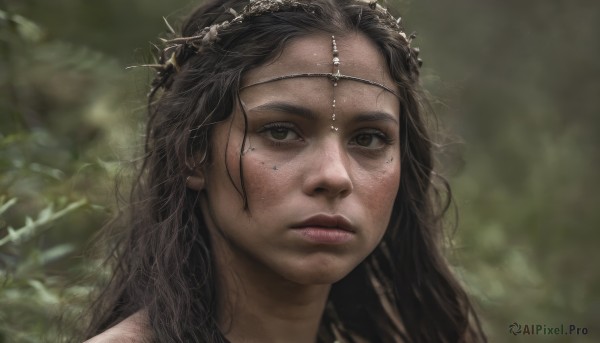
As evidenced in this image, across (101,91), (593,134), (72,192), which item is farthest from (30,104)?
(593,134)

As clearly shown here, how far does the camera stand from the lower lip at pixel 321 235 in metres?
3.12

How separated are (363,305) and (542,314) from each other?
2.24m

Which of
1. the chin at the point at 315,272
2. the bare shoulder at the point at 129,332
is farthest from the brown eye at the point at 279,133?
the bare shoulder at the point at 129,332

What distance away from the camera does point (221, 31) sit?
3406 mm

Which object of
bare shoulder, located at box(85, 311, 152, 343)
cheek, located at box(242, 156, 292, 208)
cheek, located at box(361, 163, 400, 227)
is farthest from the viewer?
cheek, located at box(361, 163, 400, 227)

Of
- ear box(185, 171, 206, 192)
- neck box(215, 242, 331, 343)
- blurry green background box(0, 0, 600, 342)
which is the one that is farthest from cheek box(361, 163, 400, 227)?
blurry green background box(0, 0, 600, 342)

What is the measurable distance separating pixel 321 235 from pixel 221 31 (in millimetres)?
823

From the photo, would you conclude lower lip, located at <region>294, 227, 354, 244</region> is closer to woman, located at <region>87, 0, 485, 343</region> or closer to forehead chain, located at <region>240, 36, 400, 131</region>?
woman, located at <region>87, 0, 485, 343</region>

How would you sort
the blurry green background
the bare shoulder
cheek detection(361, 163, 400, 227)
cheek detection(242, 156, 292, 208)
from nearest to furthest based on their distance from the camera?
the bare shoulder → cheek detection(242, 156, 292, 208) → cheek detection(361, 163, 400, 227) → the blurry green background

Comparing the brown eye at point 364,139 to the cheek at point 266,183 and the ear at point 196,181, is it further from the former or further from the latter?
the ear at point 196,181

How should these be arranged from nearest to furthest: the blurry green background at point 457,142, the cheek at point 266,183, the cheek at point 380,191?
the cheek at point 266,183 < the cheek at point 380,191 < the blurry green background at point 457,142

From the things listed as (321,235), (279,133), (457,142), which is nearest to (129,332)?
(321,235)

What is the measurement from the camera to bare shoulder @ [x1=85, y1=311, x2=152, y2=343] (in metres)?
3.04

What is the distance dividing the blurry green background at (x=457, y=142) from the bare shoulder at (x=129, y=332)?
450 millimetres
